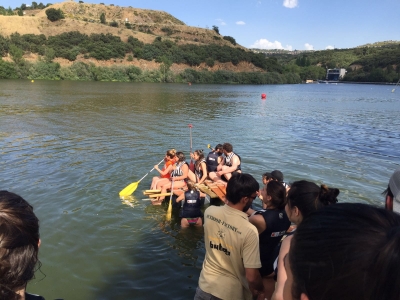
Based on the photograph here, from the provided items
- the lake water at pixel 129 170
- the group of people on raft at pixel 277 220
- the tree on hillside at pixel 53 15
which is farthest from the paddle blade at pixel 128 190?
the tree on hillside at pixel 53 15

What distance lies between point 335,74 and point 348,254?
214169mm

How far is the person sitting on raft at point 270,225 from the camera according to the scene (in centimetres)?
425

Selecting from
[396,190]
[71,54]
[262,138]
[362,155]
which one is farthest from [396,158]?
[71,54]

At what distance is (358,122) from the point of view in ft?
90.4

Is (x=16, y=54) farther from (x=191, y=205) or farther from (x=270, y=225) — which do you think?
(x=270, y=225)

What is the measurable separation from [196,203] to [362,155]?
12.3 meters

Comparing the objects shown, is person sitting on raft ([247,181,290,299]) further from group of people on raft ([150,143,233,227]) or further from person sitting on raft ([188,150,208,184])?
person sitting on raft ([188,150,208,184])

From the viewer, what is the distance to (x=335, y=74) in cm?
19138

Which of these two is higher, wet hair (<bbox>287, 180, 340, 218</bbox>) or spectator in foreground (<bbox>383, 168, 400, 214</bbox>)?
spectator in foreground (<bbox>383, 168, 400, 214</bbox>)

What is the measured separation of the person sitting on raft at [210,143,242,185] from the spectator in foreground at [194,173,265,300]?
20.0 ft

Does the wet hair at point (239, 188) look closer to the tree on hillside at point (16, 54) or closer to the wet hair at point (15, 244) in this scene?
the wet hair at point (15, 244)

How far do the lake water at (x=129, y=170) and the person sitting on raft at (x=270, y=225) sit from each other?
A: 1952 mm

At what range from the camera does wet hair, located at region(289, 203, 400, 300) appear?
1.05 metres

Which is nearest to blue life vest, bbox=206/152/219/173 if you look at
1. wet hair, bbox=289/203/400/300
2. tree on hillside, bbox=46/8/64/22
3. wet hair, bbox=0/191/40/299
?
wet hair, bbox=0/191/40/299
